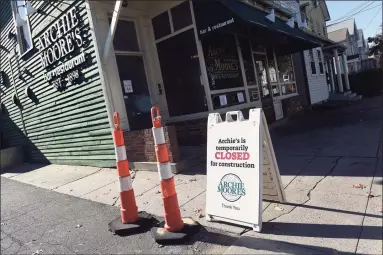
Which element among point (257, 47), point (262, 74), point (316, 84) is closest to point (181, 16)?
point (257, 47)

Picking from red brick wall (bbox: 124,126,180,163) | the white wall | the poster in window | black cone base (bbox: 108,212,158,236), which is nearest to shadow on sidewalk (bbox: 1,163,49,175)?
the poster in window

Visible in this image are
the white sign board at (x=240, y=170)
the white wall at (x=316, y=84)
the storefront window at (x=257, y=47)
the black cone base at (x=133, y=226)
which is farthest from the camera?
the white wall at (x=316, y=84)

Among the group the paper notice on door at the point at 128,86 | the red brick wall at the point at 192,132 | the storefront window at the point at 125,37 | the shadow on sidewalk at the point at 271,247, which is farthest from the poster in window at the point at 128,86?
the shadow on sidewalk at the point at 271,247

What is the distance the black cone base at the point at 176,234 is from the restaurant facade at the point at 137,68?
97.3 inches

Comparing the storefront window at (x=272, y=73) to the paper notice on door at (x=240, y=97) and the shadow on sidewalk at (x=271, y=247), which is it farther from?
the shadow on sidewalk at (x=271, y=247)

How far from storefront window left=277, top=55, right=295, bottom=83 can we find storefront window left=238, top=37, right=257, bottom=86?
8.49 feet

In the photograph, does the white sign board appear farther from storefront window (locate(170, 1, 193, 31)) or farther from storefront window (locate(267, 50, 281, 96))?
storefront window (locate(267, 50, 281, 96))

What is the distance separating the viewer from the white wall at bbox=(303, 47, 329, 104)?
14560 mm

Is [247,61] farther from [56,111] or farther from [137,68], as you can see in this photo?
[56,111]

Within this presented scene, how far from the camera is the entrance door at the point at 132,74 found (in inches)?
295

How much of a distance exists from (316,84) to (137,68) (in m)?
10.6

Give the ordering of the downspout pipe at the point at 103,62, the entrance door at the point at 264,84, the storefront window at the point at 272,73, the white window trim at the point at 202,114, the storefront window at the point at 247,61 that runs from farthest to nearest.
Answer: the storefront window at the point at 272,73
the entrance door at the point at 264,84
the storefront window at the point at 247,61
the white window trim at the point at 202,114
the downspout pipe at the point at 103,62

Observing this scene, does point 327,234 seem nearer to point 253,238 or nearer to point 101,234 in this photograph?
point 253,238

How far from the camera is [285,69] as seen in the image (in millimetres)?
12312
